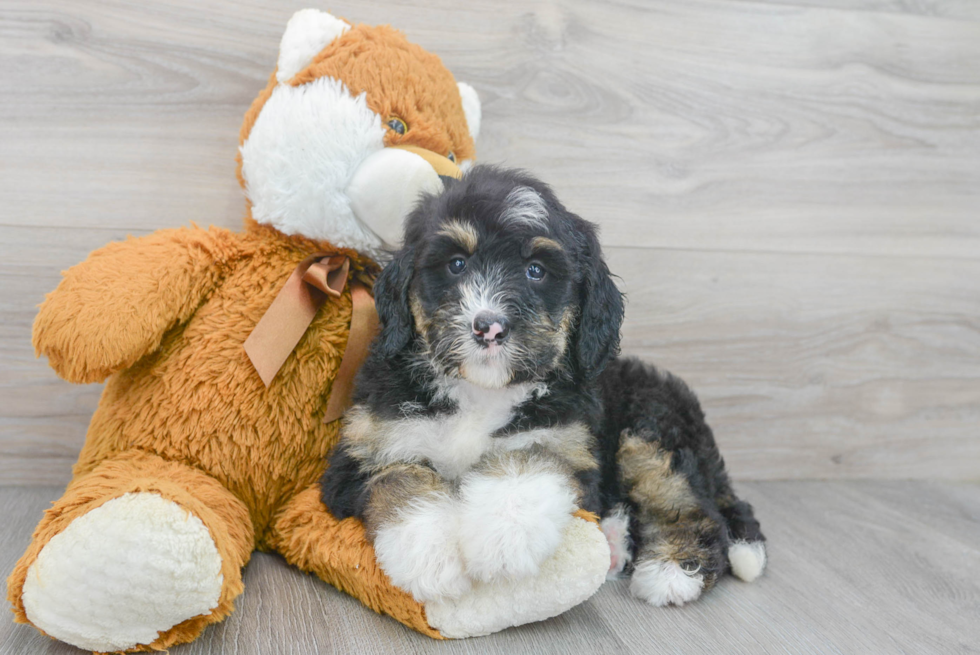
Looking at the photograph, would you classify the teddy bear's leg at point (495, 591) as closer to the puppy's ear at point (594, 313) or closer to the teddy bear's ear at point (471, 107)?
the puppy's ear at point (594, 313)

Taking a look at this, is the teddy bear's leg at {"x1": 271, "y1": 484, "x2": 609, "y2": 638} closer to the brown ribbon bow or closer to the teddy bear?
the teddy bear

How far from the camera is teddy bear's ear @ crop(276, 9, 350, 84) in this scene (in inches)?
68.3

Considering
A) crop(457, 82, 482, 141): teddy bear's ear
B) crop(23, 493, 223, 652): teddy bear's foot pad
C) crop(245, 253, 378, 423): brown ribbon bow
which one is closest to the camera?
crop(23, 493, 223, 652): teddy bear's foot pad

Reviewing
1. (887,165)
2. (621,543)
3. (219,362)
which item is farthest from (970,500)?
(219,362)

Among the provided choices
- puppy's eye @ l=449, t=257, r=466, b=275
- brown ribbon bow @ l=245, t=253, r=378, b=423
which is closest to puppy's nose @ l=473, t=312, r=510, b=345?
puppy's eye @ l=449, t=257, r=466, b=275

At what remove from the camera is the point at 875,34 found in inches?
99.4

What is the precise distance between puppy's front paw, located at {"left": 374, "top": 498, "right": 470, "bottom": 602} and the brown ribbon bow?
0.42 m

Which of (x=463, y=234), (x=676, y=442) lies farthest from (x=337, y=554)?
(x=676, y=442)

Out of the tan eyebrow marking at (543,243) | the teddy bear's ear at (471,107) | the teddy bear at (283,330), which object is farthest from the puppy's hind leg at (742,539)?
the teddy bear's ear at (471,107)

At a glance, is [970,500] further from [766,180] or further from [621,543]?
[621,543]

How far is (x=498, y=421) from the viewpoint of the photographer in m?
1.54

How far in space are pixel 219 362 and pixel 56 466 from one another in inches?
37.9

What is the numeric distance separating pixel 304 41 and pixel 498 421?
104 centimetres

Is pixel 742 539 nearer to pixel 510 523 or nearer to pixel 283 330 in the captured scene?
pixel 510 523
